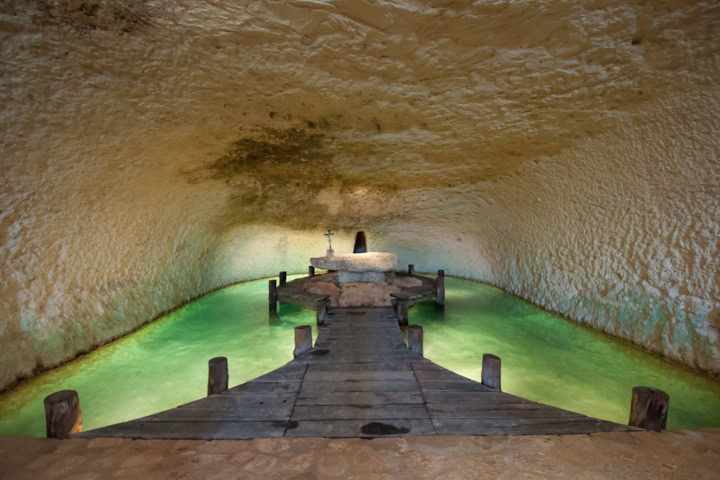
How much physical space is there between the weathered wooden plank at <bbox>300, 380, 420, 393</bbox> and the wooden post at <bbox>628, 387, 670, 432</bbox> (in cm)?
187

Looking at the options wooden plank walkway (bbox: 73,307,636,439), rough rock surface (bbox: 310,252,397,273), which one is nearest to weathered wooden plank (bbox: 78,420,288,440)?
wooden plank walkway (bbox: 73,307,636,439)

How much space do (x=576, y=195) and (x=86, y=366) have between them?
9.44 m

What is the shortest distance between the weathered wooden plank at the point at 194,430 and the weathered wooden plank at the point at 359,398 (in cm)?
46

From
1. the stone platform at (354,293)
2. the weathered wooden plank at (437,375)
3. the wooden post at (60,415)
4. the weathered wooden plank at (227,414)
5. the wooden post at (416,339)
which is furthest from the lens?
the stone platform at (354,293)

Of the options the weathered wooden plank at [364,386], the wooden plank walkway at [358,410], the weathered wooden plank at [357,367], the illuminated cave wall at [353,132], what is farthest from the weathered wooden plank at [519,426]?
the illuminated cave wall at [353,132]

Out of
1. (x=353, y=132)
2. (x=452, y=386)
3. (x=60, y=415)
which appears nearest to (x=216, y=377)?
(x=60, y=415)

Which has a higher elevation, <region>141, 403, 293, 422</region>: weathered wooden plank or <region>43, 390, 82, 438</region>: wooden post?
<region>43, 390, 82, 438</region>: wooden post

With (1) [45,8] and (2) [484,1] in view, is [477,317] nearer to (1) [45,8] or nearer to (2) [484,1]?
(2) [484,1]

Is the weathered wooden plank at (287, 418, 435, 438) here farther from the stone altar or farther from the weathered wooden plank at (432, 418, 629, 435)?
the stone altar

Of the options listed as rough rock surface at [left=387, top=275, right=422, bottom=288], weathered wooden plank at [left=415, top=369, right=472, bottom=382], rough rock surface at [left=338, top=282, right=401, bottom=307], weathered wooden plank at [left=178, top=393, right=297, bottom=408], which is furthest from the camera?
rough rock surface at [left=387, top=275, right=422, bottom=288]

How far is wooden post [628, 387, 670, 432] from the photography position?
260 centimetres

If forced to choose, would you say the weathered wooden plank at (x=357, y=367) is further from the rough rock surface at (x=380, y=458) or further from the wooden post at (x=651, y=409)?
the wooden post at (x=651, y=409)

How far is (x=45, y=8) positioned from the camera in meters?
2.73

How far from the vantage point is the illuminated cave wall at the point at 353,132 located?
3160mm
